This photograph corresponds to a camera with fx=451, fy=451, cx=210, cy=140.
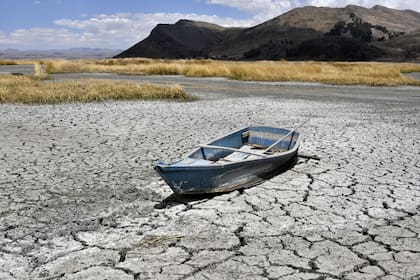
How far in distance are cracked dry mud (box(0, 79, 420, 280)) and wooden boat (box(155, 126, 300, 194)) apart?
0.62 feet

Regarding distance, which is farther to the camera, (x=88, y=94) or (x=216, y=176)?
(x=88, y=94)

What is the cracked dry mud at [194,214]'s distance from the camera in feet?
11.8

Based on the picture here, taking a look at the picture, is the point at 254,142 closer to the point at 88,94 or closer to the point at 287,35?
the point at 88,94

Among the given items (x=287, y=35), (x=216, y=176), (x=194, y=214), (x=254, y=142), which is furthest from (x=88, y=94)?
(x=287, y=35)

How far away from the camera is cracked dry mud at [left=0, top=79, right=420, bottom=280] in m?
3.60

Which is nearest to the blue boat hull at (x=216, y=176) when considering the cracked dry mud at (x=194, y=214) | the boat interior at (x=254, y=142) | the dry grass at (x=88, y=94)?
the cracked dry mud at (x=194, y=214)

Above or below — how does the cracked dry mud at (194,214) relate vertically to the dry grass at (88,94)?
below

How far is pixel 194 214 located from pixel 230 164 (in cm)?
69

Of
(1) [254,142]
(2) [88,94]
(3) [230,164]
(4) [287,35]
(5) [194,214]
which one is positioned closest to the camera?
(5) [194,214]

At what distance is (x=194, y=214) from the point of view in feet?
15.4

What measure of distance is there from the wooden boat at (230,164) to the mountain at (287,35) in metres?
82.6

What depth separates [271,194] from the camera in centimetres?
533

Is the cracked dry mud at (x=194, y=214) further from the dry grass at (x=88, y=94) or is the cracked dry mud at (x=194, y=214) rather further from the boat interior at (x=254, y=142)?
the dry grass at (x=88, y=94)

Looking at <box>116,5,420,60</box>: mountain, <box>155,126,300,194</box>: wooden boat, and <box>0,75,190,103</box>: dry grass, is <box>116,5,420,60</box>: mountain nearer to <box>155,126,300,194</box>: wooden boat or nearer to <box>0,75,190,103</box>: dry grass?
<box>0,75,190,103</box>: dry grass
